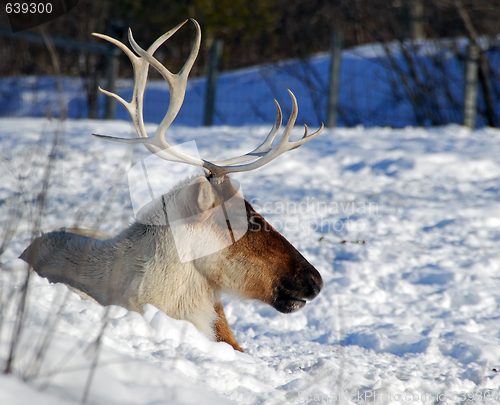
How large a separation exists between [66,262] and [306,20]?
1477 centimetres

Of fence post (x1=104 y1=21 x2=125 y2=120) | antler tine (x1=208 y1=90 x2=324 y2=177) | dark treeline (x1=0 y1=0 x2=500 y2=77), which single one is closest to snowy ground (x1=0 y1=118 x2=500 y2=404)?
antler tine (x1=208 y1=90 x2=324 y2=177)

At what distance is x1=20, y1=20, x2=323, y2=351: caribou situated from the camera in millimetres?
2838

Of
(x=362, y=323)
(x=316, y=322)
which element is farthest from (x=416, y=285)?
(x=316, y=322)

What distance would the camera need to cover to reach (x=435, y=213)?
5.41 m

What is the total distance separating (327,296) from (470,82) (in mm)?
6838

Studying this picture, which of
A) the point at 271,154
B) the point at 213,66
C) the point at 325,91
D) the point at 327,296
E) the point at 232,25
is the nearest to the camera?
the point at 271,154

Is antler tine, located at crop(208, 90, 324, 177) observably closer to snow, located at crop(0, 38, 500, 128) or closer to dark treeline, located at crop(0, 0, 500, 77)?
snow, located at crop(0, 38, 500, 128)

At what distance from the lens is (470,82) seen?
29.8ft

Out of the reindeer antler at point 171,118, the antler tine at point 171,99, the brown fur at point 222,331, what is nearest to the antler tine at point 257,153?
the reindeer antler at point 171,118

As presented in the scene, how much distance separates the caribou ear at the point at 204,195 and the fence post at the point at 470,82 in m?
7.68

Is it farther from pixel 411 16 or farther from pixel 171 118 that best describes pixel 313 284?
pixel 411 16

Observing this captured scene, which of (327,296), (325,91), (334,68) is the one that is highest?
(334,68)

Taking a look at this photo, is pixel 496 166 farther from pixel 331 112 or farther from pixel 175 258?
pixel 175 258

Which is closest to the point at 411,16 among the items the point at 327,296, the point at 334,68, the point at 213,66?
the point at 334,68
